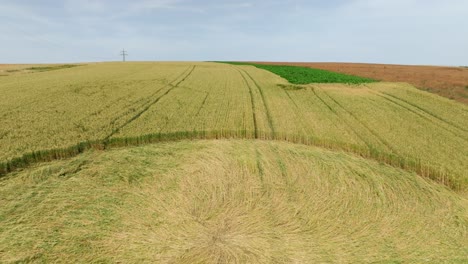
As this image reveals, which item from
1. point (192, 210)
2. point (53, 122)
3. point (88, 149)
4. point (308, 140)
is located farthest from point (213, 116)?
point (192, 210)

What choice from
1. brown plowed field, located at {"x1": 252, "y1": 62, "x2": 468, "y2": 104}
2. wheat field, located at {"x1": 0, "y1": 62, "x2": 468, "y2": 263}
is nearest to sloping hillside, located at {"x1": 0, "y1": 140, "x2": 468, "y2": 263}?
wheat field, located at {"x1": 0, "y1": 62, "x2": 468, "y2": 263}

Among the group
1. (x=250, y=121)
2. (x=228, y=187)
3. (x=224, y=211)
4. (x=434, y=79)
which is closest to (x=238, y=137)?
(x=250, y=121)

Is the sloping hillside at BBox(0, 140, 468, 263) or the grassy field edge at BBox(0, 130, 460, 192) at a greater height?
the grassy field edge at BBox(0, 130, 460, 192)

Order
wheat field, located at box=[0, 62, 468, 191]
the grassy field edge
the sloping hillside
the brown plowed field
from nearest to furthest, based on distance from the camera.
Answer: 1. the sloping hillside
2. the grassy field edge
3. wheat field, located at box=[0, 62, 468, 191]
4. the brown plowed field

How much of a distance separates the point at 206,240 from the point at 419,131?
31.7 ft

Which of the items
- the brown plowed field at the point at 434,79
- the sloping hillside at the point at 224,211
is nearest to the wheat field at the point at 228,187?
the sloping hillside at the point at 224,211

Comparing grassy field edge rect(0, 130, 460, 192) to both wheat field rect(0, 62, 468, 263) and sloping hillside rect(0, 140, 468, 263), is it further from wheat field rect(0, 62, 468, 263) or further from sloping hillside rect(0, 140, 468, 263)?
sloping hillside rect(0, 140, 468, 263)

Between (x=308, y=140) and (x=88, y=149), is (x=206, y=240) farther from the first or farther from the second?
(x=308, y=140)

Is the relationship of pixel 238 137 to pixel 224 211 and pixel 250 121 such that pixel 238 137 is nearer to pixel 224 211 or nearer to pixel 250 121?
pixel 250 121

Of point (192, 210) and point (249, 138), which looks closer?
point (192, 210)

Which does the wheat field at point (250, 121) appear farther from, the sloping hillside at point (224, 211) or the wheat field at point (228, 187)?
the sloping hillside at point (224, 211)

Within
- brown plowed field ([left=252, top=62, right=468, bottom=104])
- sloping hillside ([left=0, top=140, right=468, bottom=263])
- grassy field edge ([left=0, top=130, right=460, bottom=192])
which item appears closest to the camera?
sloping hillside ([left=0, top=140, right=468, bottom=263])

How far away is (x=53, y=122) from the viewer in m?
10.0

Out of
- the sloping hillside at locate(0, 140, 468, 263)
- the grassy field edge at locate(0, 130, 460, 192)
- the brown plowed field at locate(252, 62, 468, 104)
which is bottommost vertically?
the sloping hillside at locate(0, 140, 468, 263)
